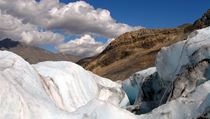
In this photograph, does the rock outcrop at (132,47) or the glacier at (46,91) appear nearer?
the glacier at (46,91)

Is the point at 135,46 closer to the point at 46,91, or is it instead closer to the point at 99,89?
the point at 99,89

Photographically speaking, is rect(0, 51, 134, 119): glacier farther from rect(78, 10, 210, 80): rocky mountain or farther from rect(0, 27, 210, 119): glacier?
Answer: rect(78, 10, 210, 80): rocky mountain

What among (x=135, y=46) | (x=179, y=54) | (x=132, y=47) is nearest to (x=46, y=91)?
(x=179, y=54)

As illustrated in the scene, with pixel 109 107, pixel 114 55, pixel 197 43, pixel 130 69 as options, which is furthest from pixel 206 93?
pixel 114 55

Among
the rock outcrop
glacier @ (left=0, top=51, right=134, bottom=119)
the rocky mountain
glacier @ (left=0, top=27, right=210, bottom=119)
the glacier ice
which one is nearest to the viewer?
glacier @ (left=0, top=51, right=134, bottom=119)

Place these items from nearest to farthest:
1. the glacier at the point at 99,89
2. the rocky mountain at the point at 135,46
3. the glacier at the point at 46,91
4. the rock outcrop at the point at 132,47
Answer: the glacier at the point at 46,91
the glacier at the point at 99,89
the rocky mountain at the point at 135,46
the rock outcrop at the point at 132,47

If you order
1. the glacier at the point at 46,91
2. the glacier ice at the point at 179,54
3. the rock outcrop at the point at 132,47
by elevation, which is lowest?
the glacier at the point at 46,91

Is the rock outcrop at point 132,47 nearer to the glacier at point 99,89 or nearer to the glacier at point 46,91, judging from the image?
the glacier at point 99,89

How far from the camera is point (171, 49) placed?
28219 mm

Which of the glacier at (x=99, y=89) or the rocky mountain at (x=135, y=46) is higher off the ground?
the rocky mountain at (x=135, y=46)

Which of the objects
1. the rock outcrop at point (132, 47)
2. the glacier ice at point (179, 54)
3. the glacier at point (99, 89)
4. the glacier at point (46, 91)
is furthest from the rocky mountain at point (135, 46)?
the glacier at point (46, 91)

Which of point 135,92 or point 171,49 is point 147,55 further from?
point 171,49

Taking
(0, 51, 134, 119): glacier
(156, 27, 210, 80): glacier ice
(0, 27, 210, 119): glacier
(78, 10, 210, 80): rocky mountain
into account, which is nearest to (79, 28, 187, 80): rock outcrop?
(78, 10, 210, 80): rocky mountain

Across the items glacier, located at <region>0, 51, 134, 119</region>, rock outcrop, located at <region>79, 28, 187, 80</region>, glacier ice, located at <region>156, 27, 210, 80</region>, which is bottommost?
glacier, located at <region>0, 51, 134, 119</region>
